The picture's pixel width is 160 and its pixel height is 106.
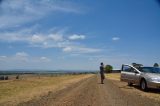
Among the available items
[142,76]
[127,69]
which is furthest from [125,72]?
[142,76]

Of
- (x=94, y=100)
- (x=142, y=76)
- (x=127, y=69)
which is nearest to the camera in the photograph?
A: (x=94, y=100)

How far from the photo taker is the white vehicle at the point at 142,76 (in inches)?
729

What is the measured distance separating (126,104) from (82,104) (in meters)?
1.66

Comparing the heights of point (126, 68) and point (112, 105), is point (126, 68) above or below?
above

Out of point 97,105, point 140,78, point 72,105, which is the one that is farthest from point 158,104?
point 140,78

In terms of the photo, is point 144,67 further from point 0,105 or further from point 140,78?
point 0,105

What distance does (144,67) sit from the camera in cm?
2122

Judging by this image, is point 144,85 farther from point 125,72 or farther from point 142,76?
point 125,72

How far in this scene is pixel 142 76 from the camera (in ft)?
65.5

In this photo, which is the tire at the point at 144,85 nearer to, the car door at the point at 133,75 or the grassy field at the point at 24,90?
the car door at the point at 133,75

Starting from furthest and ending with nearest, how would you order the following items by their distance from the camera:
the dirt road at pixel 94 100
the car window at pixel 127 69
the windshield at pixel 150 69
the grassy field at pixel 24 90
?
the car window at pixel 127 69
the windshield at pixel 150 69
the grassy field at pixel 24 90
the dirt road at pixel 94 100

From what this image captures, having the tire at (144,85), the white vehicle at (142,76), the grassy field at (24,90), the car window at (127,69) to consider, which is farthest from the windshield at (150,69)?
the grassy field at (24,90)

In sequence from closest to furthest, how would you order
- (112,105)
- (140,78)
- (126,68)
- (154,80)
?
(112,105) < (154,80) < (140,78) < (126,68)

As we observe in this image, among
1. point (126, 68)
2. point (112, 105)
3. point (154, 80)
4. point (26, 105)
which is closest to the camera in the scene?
point (112, 105)
